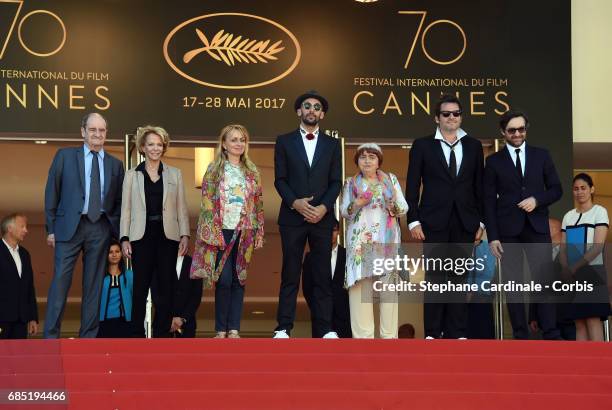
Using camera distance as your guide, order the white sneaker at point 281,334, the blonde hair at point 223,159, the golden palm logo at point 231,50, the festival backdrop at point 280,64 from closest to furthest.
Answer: the white sneaker at point 281,334
the blonde hair at point 223,159
the festival backdrop at point 280,64
the golden palm logo at point 231,50

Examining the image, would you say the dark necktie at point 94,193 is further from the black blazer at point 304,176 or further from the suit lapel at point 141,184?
the black blazer at point 304,176

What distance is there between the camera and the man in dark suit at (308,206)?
8977 mm

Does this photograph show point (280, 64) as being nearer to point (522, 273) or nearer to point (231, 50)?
point (231, 50)

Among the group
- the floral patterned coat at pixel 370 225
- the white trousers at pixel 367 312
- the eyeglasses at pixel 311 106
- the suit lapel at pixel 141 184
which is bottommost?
the white trousers at pixel 367 312

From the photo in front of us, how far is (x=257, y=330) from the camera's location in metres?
16.7

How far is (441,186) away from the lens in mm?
9188

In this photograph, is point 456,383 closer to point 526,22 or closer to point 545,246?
point 545,246

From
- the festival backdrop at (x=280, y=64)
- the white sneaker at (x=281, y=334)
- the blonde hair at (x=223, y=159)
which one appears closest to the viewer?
the white sneaker at (x=281, y=334)

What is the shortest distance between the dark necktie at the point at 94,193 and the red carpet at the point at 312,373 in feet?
4.20

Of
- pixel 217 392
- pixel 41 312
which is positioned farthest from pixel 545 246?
pixel 41 312

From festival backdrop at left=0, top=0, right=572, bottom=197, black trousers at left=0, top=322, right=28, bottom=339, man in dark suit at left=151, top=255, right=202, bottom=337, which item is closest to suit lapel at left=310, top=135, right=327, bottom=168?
man in dark suit at left=151, top=255, right=202, bottom=337

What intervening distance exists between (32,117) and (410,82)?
3.75 m

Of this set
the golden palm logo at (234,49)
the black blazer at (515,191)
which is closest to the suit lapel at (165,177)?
the black blazer at (515,191)

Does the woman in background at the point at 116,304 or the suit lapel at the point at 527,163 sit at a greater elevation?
the suit lapel at the point at 527,163
